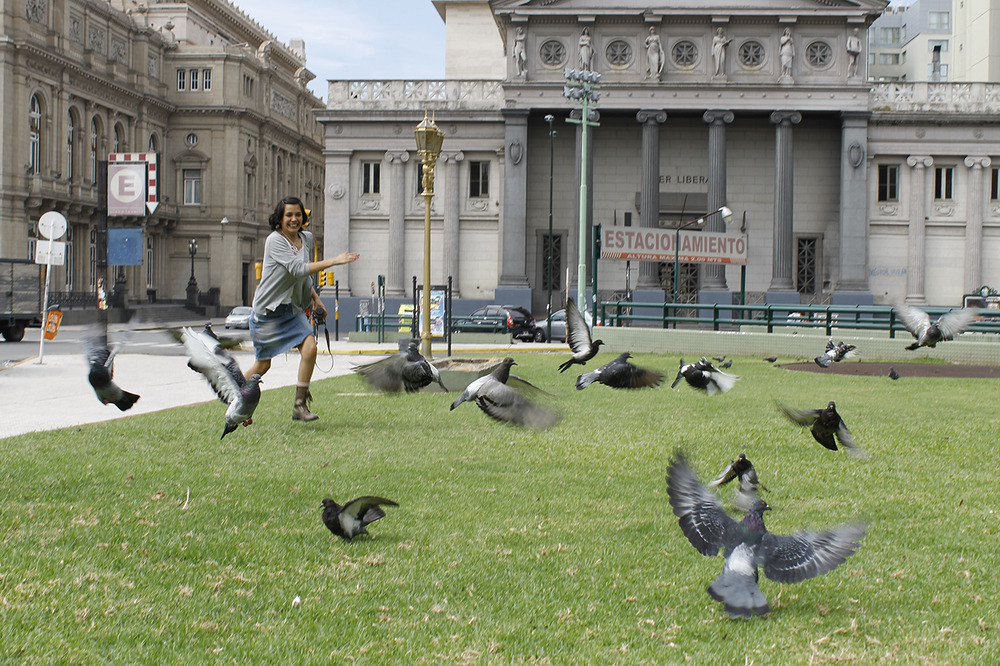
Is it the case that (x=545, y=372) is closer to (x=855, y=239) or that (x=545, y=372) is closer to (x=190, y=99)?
(x=855, y=239)

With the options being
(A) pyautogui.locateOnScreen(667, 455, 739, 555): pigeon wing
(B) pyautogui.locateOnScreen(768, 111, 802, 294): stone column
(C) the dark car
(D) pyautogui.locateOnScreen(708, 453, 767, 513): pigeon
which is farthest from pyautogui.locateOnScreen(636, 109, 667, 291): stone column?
(A) pyautogui.locateOnScreen(667, 455, 739, 555): pigeon wing

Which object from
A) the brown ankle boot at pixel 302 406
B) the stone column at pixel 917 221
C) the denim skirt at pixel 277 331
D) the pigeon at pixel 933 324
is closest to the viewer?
the pigeon at pixel 933 324

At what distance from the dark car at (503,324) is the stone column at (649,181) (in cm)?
778

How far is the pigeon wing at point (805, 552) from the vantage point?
4430mm

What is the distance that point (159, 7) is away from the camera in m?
75.3

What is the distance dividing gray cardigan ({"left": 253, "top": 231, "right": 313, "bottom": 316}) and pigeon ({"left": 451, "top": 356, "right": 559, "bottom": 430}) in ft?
8.84

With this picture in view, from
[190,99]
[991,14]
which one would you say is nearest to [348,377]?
[190,99]

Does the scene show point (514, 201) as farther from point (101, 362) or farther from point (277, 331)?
point (101, 362)

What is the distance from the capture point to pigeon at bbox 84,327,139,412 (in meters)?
5.88

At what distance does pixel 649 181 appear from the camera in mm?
47938

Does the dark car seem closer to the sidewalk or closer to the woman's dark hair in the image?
the sidewalk

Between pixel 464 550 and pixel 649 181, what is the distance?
43393 mm

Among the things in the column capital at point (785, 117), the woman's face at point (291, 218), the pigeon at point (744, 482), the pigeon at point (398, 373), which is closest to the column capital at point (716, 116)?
the column capital at point (785, 117)

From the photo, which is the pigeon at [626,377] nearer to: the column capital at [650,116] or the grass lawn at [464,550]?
the grass lawn at [464,550]
